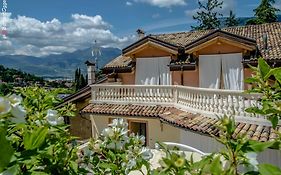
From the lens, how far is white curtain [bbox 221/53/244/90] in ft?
51.2

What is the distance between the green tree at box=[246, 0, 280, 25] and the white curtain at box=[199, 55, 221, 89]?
36.6 metres

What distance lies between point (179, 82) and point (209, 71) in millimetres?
1769

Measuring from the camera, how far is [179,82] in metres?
17.5

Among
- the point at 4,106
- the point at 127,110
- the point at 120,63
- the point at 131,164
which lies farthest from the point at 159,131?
the point at 4,106

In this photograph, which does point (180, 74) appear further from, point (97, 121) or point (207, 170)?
point (207, 170)


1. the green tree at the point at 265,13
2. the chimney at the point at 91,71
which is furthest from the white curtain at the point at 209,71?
the green tree at the point at 265,13

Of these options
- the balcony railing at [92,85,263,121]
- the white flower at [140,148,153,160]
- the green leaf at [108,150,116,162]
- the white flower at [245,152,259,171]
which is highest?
the white flower at [245,152,259,171]

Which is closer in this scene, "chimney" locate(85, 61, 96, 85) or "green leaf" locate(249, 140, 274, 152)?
"green leaf" locate(249, 140, 274, 152)

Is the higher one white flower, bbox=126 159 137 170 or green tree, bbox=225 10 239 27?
green tree, bbox=225 10 239 27

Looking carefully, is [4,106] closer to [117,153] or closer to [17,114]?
[17,114]

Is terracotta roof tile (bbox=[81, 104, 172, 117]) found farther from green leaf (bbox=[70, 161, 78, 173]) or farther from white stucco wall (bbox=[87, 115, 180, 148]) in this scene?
green leaf (bbox=[70, 161, 78, 173])

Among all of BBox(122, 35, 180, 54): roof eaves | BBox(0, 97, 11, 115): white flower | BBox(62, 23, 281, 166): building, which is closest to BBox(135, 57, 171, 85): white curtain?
BBox(62, 23, 281, 166): building

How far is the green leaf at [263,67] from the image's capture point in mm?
1842

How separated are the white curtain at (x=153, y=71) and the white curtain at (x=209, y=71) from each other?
1981 millimetres
